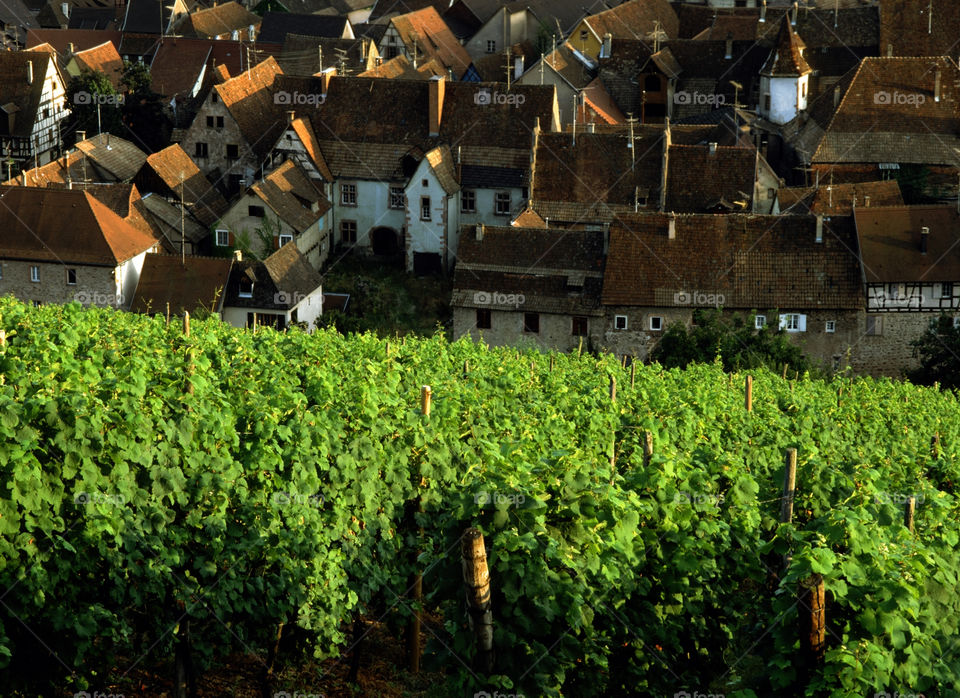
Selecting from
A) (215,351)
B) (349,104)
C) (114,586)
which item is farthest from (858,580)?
(349,104)

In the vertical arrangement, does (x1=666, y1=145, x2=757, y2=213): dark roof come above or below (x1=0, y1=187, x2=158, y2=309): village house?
above

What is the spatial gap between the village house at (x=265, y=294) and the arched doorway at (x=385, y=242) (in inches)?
324

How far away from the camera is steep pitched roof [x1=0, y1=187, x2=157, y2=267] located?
5291 cm

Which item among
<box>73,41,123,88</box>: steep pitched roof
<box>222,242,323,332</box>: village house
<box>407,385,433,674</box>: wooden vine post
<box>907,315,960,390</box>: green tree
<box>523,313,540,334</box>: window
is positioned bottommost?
<box>407,385,433,674</box>: wooden vine post

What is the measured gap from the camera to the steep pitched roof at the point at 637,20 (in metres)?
84.0

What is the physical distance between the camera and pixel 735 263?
5103 centimetres

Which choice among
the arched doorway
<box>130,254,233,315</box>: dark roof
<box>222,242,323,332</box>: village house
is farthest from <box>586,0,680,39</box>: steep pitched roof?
<box>130,254,233,315</box>: dark roof

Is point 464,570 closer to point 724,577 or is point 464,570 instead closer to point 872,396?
point 724,577

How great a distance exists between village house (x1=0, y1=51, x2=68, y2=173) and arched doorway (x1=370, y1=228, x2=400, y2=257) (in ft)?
61.9

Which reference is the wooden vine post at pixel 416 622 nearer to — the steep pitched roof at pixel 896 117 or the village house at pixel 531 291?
the village house at pixel 531 291

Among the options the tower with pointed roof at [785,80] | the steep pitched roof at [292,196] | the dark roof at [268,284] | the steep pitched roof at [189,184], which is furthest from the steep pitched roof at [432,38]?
the dark roof at [268,284]

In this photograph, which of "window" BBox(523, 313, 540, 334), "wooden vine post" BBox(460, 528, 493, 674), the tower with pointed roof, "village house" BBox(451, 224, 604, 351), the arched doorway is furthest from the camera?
the tower with pointed roof

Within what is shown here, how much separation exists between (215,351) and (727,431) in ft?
26.8

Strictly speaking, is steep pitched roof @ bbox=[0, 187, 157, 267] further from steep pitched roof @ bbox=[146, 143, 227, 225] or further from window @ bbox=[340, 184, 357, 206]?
window @ bbox=[340, 184, 357, 206]
